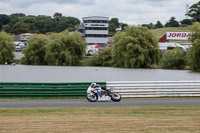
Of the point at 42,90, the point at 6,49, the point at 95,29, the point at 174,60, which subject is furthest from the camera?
the point at 95,29

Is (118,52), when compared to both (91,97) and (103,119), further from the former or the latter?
(103,119)

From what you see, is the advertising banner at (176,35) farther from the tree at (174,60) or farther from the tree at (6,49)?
the tree at (6,49)

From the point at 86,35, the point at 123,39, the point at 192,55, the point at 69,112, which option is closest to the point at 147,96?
the point at 69,112

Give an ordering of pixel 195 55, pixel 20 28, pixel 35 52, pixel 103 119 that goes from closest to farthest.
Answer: pixel 103 119 → pixel 195 55 → pixel 35 52 → pixel 20 28

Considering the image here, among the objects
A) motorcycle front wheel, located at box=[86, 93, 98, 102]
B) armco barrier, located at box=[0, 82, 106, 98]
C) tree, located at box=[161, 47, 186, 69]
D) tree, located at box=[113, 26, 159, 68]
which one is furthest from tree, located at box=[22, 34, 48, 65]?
motorcycle front wheel, located at box=[86, 93, 98, 102]

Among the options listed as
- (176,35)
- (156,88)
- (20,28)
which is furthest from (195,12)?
(156,88)

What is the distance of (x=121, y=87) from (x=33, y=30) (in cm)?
17981

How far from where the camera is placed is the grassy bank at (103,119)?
11.8 metres

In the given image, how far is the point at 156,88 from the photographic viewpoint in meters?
21.3

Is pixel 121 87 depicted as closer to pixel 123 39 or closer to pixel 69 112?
pixel 69 112

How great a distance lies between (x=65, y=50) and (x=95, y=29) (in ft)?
245

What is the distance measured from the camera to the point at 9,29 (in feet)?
654

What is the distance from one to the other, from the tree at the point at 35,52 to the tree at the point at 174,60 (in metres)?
25.1

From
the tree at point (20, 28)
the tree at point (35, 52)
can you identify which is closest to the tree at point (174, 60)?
the tree at point (35, 52)
